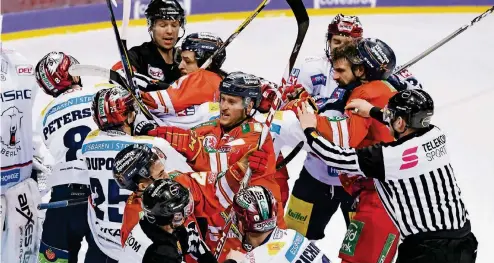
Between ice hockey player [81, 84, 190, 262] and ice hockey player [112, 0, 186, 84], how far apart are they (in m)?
1.27

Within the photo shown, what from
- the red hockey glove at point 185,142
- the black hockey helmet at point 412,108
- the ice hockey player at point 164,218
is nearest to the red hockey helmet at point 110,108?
the red hockey glove at point 185,142

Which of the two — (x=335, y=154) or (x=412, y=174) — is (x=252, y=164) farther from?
(x=412, y=174)

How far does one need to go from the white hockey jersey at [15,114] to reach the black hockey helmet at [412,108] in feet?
5.27

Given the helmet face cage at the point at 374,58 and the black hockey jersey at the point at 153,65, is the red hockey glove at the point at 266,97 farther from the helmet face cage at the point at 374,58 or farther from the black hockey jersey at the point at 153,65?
the black hockey jersey at the point at 153,65

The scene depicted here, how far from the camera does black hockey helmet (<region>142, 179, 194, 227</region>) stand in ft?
11.3

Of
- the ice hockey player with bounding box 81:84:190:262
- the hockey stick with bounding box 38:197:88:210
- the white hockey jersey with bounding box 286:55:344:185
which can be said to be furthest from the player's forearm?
the hockey stick with bounding box 38:197:88:210

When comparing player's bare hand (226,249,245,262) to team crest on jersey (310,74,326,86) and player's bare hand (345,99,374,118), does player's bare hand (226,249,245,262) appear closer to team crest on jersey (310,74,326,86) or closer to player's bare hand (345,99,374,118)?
player's bare hand (345,99,374,118)

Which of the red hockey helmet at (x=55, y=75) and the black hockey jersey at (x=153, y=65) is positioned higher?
the red hockey helmet at (x=55, y=75)

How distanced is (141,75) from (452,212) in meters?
2.05

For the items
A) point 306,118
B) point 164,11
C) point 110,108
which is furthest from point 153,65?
point 306,118

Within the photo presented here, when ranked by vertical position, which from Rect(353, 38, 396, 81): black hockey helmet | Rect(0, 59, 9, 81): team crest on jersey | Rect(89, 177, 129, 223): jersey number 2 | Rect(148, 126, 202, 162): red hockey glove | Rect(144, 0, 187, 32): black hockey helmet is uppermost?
Rect(353, 38, 396, 81): black hockey helmet

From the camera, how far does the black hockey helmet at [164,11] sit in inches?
217

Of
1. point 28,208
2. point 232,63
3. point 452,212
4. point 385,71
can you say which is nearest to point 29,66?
point 28,208

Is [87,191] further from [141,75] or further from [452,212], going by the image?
[452,212]
